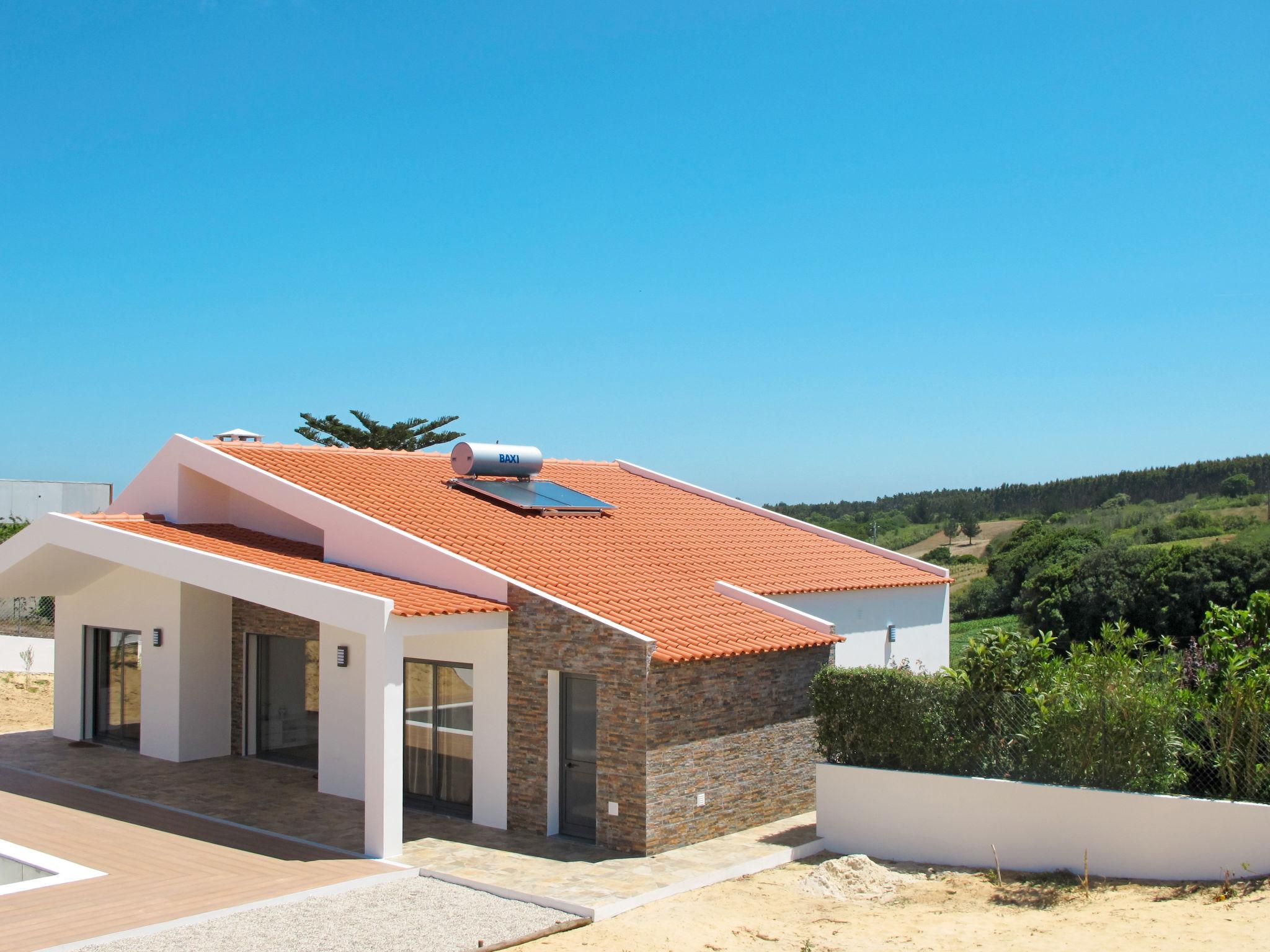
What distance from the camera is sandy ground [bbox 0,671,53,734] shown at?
23078mm

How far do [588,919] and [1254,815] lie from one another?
691cm

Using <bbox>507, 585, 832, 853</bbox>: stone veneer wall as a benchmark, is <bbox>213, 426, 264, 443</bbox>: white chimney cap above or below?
above

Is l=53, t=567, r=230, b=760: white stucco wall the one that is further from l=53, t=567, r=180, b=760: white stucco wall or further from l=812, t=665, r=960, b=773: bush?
l=812, t=665, r=960, b=773: bush

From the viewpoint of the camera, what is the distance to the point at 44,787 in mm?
17062

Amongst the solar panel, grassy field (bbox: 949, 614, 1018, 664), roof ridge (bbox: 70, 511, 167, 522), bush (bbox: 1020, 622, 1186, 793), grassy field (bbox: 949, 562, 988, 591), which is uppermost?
the solar panel

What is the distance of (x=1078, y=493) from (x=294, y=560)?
315 ft

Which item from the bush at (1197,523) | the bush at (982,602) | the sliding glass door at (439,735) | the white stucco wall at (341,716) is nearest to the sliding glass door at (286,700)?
the white stucco wall at (341,716)

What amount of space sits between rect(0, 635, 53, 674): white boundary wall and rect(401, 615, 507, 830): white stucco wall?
68.3ft

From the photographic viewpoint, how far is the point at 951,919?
11.2 meters

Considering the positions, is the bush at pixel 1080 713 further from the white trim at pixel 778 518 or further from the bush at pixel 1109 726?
the white trim at pixel 778 518

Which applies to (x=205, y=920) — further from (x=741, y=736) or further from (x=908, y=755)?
(x=908, y=755)

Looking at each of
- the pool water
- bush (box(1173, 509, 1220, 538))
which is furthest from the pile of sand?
bush (box(1173, 509, 1220, 538))

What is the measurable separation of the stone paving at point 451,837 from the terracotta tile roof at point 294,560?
3.01 metres

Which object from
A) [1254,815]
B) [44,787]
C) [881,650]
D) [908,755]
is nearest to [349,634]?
[44,787]
